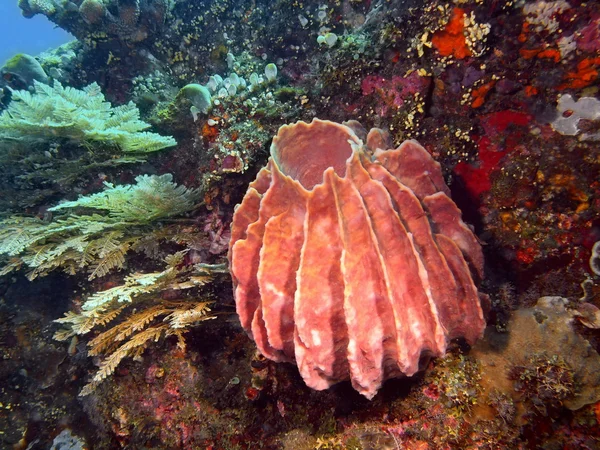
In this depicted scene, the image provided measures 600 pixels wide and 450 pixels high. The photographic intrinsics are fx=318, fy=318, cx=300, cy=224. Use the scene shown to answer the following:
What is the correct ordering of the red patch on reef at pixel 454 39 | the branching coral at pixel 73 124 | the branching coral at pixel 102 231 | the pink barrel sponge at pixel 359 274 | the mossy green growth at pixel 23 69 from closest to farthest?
1. the pink barrel sponge at pixel 359 274
2. the red patch on reef at pixel 454 39
3. the branching coral at pixel 102 231
4. the branching coral at pixel 73 124
5. the mossy green growth at pixel 23 69

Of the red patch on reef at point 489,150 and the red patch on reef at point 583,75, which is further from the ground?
the red patch on reef at point 583,75

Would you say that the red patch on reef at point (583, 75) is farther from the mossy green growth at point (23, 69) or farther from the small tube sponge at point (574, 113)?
the mossy green growth at point (23, 69)

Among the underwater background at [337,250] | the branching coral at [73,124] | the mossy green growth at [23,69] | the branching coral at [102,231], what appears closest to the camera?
the underwater background at [337,250]

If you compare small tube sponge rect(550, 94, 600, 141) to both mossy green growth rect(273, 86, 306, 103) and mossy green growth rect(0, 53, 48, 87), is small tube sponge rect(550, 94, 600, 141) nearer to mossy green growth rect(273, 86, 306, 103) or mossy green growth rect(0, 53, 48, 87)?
mossy green growth rect(273, 86, 306, 103)

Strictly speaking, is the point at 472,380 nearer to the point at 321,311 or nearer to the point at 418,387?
the point at 418,387

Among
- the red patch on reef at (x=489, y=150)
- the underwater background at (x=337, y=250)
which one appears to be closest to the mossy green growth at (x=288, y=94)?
the underwater background at (x=337, y=250)

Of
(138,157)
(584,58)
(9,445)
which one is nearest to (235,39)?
(138,157)

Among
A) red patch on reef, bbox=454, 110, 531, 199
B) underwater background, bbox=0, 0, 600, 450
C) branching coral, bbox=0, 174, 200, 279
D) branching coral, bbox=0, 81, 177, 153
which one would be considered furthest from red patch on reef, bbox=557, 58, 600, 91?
branching coral, bbox=0, 81, 177, 153

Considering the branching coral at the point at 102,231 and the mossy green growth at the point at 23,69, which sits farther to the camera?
the mossy green growth at the point at 23,69

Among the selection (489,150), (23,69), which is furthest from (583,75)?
(23,69)
